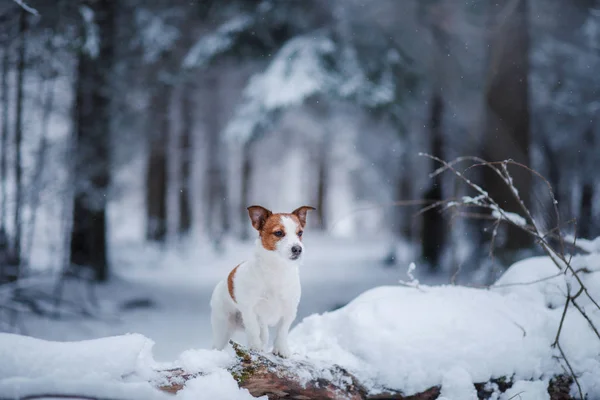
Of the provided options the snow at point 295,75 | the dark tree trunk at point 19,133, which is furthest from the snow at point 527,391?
the snow at point 295,75

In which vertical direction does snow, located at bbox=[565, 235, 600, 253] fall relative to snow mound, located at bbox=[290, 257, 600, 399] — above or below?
above

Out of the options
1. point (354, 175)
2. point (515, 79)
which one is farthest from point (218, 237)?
point (354, 175)

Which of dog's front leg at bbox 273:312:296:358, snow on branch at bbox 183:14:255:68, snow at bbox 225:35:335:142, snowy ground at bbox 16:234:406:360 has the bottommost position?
snowy ground at bbox 16:234:406:360

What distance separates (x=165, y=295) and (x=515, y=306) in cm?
660

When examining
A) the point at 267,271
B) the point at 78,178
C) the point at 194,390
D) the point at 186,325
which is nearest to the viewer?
the point at 194,390

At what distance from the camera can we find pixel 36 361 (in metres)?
2.12

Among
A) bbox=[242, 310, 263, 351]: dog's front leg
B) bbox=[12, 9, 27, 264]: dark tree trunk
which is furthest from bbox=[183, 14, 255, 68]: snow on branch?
bbox=[242, 310, 263, 351]: dog's front leg

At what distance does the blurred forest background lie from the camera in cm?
603

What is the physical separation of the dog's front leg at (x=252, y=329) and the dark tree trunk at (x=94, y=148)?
19.5 ft

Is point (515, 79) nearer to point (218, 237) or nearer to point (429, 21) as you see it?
point (429, 21)

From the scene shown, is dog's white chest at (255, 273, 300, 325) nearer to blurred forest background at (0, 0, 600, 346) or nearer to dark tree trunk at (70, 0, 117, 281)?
blurred forest background at (0, 0, 600, 346)

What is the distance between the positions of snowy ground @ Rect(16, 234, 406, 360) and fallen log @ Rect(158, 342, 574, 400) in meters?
2.95

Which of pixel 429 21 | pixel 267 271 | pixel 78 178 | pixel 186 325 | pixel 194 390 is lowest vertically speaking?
pixel 186 325

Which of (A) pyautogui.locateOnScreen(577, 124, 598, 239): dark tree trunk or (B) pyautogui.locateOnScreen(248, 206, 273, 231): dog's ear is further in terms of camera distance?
(A) pyautogui.locateOnScreen(577, 124, 598, 239): dark tree trunk
